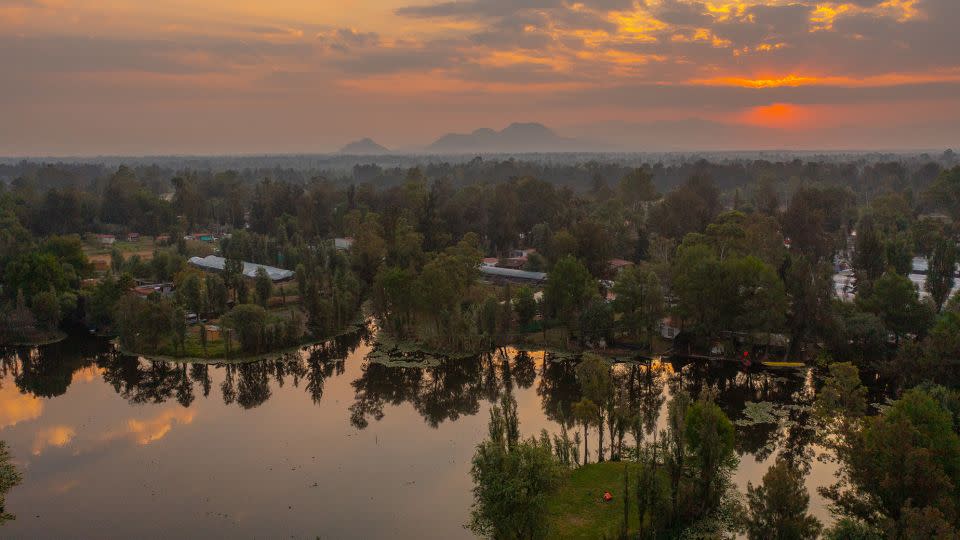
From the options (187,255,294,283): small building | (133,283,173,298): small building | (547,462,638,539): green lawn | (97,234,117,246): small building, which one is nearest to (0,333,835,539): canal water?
(547,462,638,539): green lawn

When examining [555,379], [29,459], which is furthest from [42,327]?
[555,379]

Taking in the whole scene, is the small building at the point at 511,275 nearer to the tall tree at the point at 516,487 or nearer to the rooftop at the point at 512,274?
the rooftop at the point at 512,274

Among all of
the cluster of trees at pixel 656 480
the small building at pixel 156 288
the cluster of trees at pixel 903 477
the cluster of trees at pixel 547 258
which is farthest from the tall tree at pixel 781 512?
the small building at pixel 156 288

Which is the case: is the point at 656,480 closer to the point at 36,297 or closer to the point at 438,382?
the point at 438,382

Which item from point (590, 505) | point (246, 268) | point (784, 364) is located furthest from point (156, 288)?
point (784, 364)

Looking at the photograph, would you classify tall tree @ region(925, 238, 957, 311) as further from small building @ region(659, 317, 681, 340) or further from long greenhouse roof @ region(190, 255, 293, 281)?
long greenhouse roof @ region(190, 255, 293, 281)
